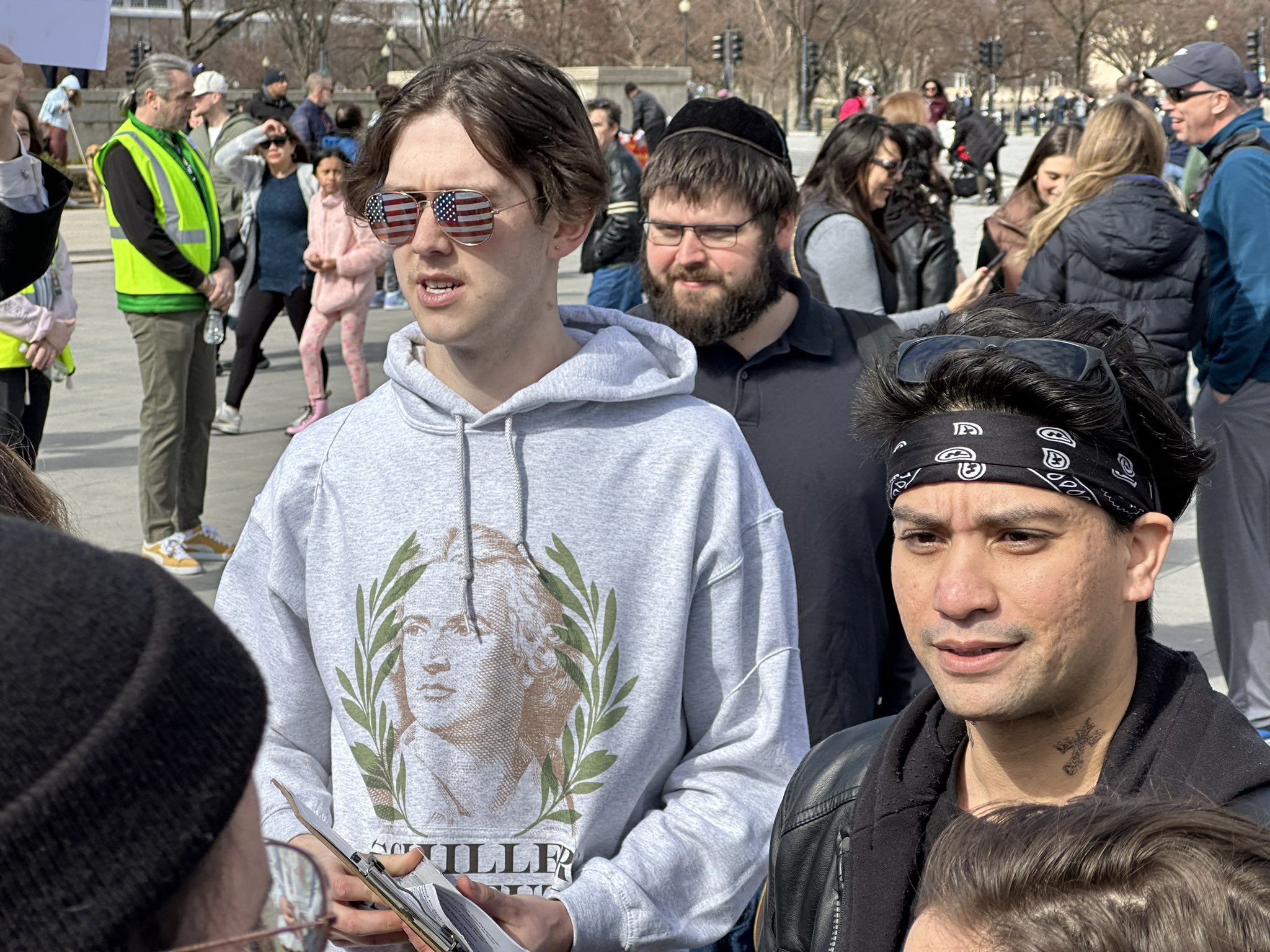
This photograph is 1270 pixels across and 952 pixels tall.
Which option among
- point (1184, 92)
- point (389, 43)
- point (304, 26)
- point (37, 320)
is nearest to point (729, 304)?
point (1184, 92)

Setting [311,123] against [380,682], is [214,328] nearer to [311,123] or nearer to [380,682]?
[380,682]

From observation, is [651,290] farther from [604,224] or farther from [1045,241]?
[604,224]

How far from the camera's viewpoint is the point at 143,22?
247 feet

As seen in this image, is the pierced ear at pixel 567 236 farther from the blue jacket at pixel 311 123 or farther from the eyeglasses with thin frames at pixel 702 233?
the blue jacket at pixel 311 123

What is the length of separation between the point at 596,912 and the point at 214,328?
6.13m

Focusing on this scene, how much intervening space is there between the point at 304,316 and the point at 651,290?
7.98 metres

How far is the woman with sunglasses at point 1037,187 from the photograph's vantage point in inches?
265

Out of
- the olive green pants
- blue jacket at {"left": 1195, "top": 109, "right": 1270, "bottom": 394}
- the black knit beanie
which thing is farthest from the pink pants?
the black knit beanie

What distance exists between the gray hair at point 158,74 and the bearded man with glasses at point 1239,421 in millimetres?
4901

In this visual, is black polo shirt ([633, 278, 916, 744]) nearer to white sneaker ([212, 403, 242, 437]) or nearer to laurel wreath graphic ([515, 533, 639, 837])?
laurel wreath graphic ([515, 533, 639, 837])

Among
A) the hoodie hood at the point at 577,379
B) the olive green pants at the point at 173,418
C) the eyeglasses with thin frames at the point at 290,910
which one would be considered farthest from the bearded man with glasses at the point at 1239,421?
the eyeglasses with thin frames at the point at 290,910

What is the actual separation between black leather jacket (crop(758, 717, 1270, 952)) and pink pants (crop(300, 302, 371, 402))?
850cm

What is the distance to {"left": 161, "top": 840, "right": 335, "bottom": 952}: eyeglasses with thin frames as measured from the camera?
956 millimetres

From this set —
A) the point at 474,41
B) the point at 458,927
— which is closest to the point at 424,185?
the point at 474,41
